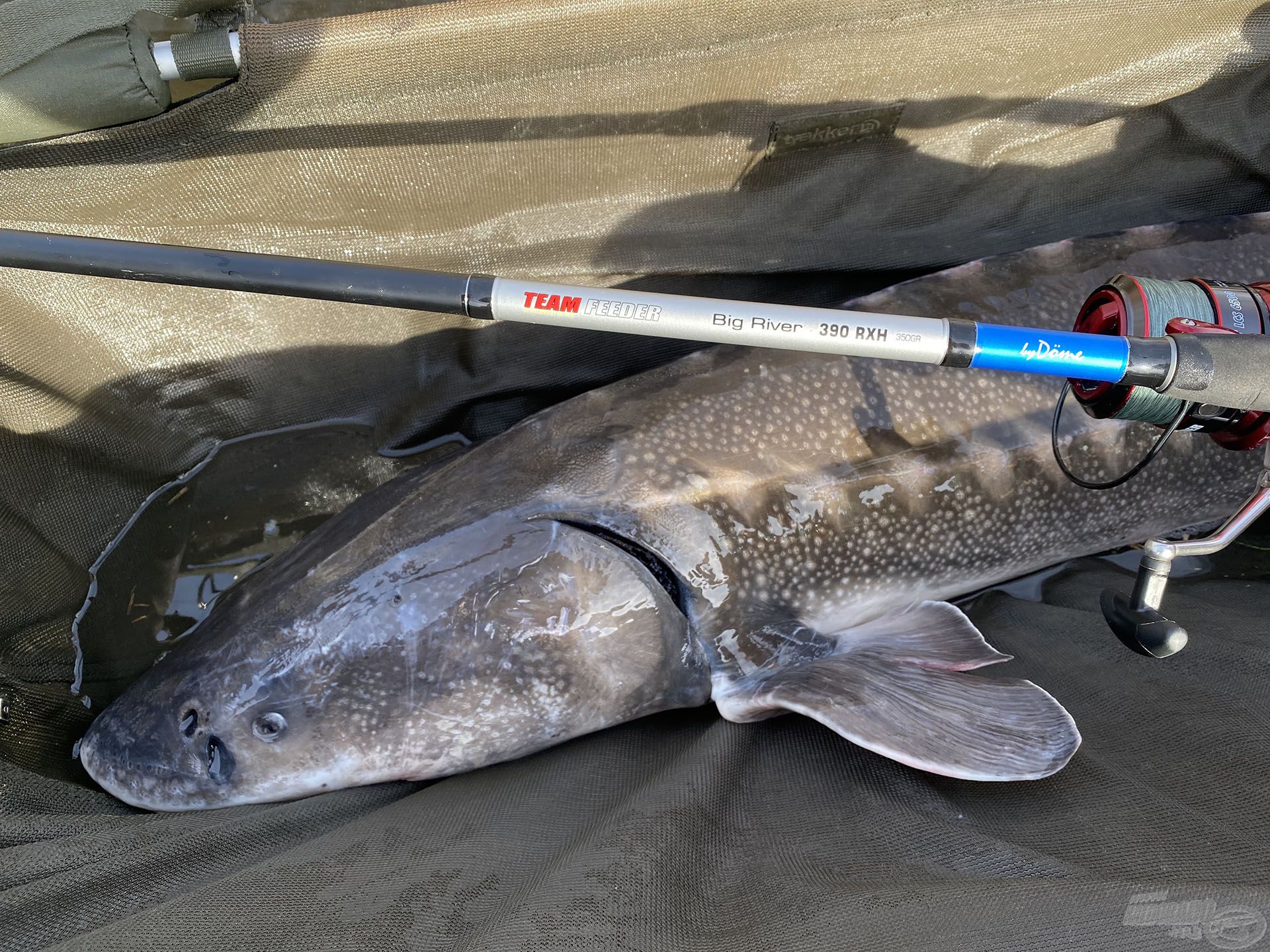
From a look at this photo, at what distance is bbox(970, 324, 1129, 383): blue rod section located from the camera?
1.21 metres

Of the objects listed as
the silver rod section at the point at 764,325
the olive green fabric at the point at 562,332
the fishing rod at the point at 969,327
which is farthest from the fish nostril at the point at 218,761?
the silver rod section at the point at 764,325

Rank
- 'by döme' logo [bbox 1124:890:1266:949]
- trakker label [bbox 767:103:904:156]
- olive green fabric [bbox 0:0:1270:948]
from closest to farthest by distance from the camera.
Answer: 'by döme' logo [bbox 1124:890:1266:949]
olive green fabric [bbox 0:0:1270:948]
trakker label [bbox 767:103:904:156]

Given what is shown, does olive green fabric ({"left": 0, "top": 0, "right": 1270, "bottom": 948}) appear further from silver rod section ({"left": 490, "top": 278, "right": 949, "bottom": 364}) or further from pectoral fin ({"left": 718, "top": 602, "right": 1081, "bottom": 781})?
silver rod section ({"left": 490, "top": 278, "right": 949, "bottom": 364})

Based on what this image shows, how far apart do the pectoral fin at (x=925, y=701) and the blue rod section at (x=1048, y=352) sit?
0.67 metres

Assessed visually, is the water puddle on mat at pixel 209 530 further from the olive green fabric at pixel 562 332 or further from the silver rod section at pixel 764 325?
the silver rod section at pixel 764 325

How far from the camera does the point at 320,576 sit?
1.75 metres

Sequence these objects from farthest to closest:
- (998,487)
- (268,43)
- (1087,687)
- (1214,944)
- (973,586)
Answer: (973,586) → (998,487) → (1087,687) → (268,43) → (1214,944)

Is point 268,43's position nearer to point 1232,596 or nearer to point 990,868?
point 990,868

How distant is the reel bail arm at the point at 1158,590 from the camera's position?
4.55 ft

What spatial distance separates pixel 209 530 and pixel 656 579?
4.43 ft

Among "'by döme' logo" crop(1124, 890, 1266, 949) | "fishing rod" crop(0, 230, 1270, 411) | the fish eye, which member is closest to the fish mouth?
the fish eye

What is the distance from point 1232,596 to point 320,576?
2.28 meters

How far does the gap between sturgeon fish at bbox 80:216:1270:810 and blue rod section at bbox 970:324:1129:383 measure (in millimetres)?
630

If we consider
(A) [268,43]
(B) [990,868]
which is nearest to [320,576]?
(A) [268,43]
